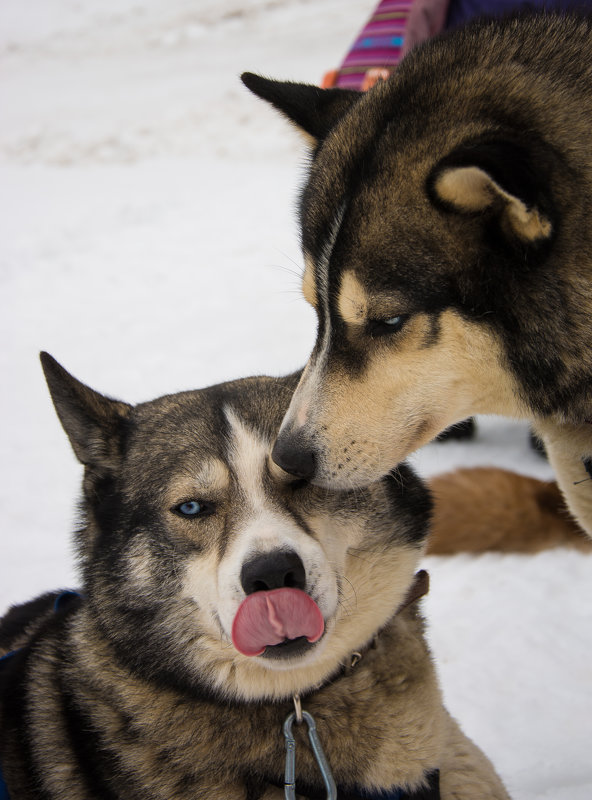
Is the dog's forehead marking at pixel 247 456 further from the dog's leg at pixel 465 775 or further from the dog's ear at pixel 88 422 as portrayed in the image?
the dog's leg at pixel 465 775

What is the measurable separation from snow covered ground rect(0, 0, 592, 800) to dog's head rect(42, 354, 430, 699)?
3.39ft

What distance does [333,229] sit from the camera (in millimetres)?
2080

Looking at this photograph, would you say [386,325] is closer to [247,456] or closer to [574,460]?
[247,456]

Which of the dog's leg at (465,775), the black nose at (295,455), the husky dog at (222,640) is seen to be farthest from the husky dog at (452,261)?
the dog's leg at (465,775)

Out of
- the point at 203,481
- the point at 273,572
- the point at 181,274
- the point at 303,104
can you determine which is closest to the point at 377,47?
the point at 303,104

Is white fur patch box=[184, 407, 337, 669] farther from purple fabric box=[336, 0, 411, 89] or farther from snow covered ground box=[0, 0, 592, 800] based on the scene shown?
purple fabric box=[336, 0, 411, 89]

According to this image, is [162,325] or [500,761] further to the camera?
[162,325]

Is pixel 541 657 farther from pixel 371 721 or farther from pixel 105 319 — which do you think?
pixel 105 319

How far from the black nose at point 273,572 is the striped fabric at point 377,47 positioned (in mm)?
3552

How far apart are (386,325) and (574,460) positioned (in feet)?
2.84

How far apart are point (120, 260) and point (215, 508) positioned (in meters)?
5.77

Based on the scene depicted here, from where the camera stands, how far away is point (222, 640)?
201cm

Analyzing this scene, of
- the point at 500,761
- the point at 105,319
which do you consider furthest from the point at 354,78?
the point at 500,761

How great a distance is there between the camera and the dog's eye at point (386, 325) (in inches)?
77.5
